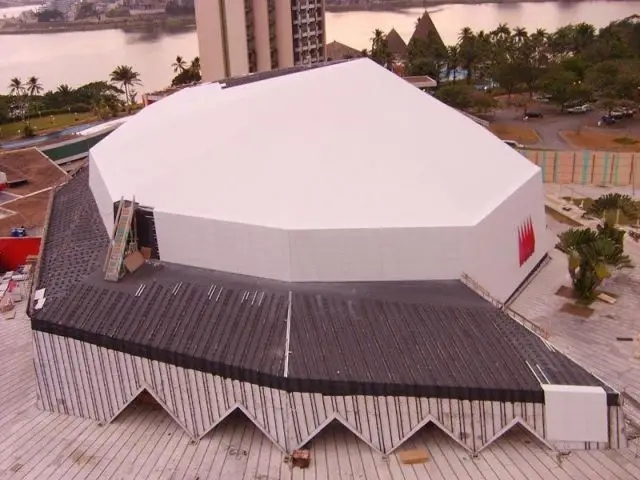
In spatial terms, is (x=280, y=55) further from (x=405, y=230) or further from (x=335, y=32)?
(x=335, y=32)

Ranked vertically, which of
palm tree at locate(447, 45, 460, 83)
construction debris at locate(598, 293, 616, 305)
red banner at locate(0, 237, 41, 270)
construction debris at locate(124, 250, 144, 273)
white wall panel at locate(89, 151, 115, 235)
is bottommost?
red banner at locate(0, 237, 41, 270)

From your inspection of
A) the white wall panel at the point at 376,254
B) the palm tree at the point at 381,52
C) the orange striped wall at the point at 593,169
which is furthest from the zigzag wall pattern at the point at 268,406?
the palm tree at the point at 381,52

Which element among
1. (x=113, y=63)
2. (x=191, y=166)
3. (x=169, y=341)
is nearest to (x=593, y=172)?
(x=191, y=166)

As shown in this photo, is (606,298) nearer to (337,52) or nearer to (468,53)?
(468,53)

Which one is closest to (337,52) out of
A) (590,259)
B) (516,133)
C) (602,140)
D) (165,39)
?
(516,133)

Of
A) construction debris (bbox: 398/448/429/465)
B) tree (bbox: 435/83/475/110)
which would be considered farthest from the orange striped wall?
construction debris (bbox: 398/448/429/465)

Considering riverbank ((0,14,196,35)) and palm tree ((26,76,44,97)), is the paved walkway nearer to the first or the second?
palm tree ((26,76,44,97))
